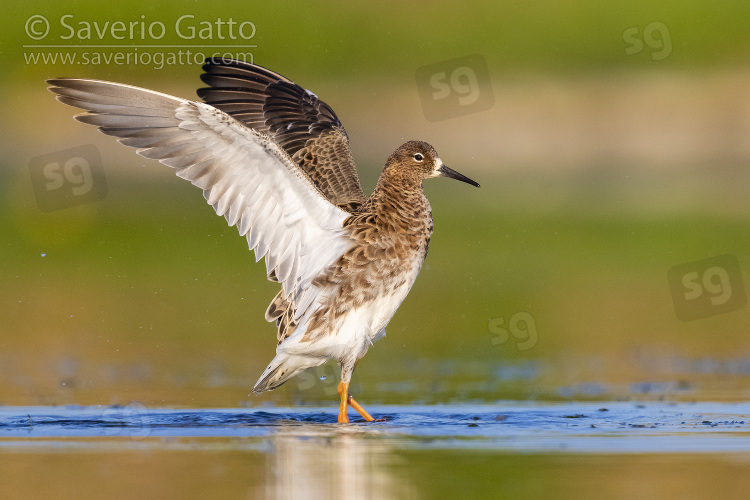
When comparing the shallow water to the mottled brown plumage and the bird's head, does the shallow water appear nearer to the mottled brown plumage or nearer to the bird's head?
the mottled brown plumage

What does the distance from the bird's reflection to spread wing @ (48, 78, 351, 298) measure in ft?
5.01

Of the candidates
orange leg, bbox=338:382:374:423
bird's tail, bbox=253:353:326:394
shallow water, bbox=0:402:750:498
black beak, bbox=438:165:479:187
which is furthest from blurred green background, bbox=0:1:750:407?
black beak, bbox=438:165:479:187

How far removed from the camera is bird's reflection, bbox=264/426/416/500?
24.5 feet

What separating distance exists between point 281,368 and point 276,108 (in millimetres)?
2737

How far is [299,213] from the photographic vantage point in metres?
10.3

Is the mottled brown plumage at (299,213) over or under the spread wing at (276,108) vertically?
under

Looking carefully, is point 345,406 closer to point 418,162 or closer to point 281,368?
point 281,368

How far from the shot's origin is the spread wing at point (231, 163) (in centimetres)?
978

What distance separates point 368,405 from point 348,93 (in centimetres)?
1834

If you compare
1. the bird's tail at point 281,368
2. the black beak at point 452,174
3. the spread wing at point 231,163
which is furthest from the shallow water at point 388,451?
the black beak at point 452,174

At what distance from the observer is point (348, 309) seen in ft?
34.6

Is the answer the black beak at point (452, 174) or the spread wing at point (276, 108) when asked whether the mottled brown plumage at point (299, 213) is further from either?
the spread wing at point (276, 108)

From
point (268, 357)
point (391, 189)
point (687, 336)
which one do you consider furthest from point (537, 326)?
point (391, 189)

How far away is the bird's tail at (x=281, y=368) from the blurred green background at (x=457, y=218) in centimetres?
37
